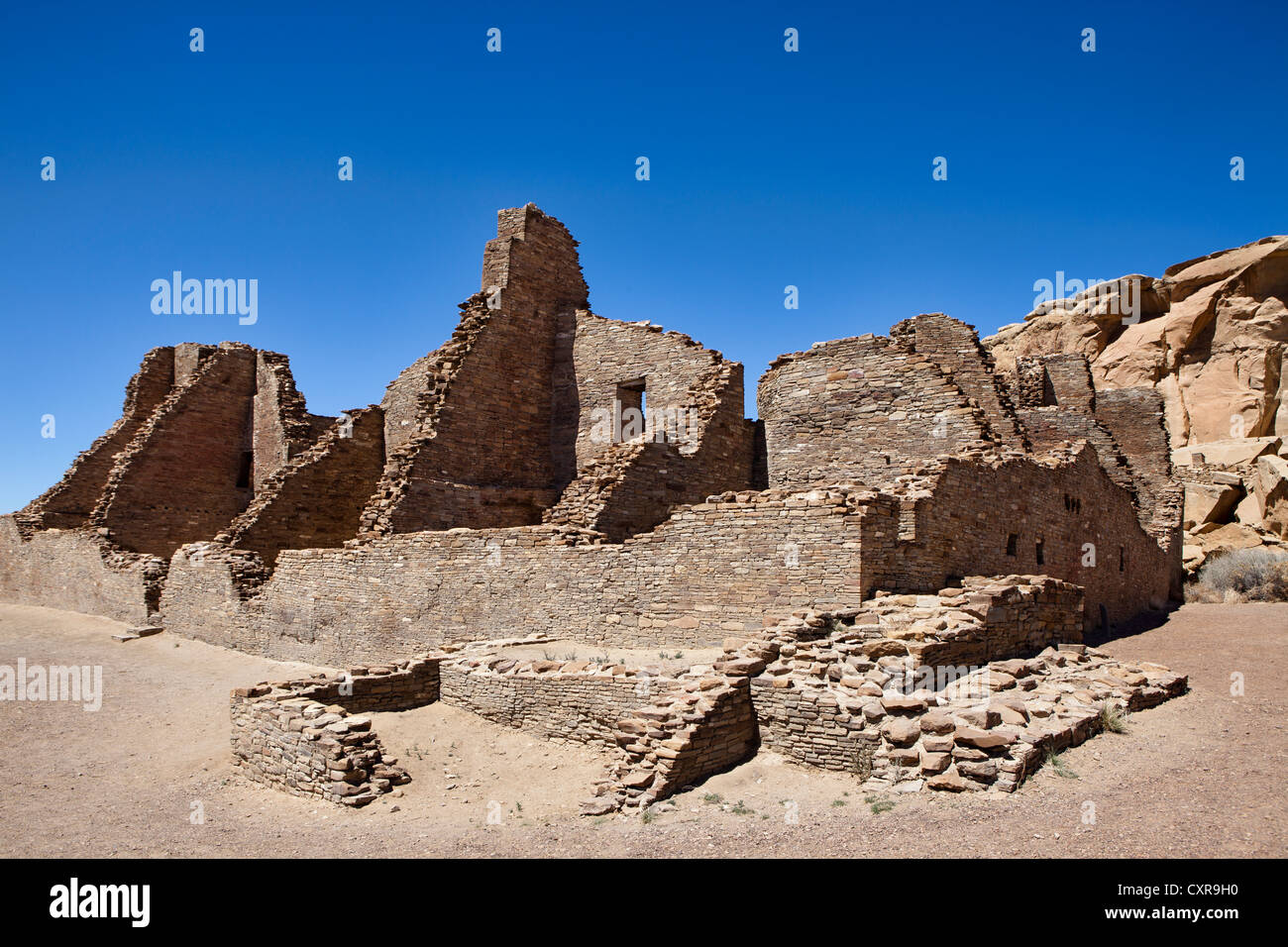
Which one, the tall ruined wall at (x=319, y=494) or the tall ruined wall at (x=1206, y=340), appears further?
the tall ruined wall at (x=1206, y=340)

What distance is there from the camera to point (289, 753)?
29.6ft

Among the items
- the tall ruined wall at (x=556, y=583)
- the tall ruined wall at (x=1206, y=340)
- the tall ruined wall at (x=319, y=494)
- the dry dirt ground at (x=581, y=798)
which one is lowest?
the dry dirt ground at (x=581, y=798)

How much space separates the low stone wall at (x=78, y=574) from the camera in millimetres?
19719

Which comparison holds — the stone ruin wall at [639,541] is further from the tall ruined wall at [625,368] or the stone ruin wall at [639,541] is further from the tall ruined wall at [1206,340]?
the tall ruined wall at [1206,340]

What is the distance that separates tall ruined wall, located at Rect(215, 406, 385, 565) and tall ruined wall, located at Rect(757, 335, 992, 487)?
10553mm

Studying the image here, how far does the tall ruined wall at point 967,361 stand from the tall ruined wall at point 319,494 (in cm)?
1321

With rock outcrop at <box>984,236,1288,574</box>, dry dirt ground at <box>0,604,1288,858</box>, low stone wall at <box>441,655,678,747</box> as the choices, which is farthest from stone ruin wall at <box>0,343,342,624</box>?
rock outcrop at <box>984,236,1288,574</box>

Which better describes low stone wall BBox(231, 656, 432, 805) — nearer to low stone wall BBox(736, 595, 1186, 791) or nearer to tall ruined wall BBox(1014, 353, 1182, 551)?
low stone wall BBox(736, 595, 1186, 791)

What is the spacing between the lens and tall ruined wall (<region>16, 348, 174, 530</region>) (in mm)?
24969

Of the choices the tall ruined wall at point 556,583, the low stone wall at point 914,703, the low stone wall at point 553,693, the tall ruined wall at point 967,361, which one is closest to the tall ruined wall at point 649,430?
the tall ruined wall at point 556,583

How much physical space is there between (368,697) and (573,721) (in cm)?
313

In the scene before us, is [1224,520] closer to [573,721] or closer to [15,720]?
[573,721]
